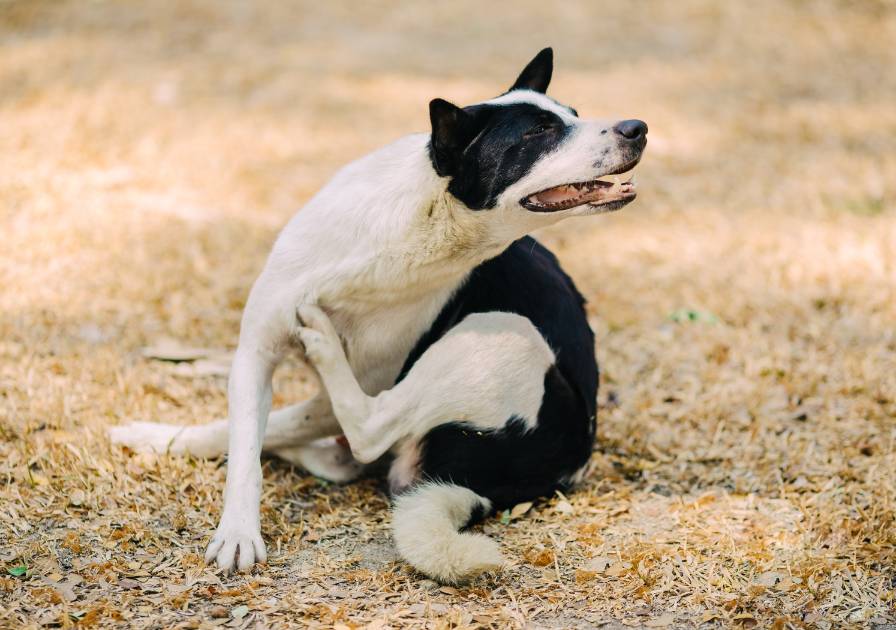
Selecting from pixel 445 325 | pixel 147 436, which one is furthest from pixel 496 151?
pixel 147 436

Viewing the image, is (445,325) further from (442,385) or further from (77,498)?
(77,498)

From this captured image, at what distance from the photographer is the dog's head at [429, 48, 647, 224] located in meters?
2.83

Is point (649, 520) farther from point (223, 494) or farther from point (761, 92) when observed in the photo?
point (761, 92)

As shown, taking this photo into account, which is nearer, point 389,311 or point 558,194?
point 558,194

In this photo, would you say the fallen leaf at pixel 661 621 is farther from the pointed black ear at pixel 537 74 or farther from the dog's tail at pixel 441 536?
the pointed black ear at pixel 537 74

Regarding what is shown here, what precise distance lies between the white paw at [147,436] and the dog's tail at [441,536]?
40.5 inches

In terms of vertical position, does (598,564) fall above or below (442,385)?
below

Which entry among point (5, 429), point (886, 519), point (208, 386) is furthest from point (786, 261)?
point (5, 429)

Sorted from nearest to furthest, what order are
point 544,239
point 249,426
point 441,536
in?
1. point 441,536
2. point 249,426
3. point 544,239

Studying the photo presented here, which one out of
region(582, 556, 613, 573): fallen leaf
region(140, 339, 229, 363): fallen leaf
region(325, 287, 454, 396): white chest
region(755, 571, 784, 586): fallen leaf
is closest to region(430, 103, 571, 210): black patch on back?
region(325, 287, 454, 396): white chest

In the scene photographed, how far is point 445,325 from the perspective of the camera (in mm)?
3213

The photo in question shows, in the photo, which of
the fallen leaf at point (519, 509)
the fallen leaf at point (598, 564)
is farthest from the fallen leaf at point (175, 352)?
the fallen leaf at point (598, 564)

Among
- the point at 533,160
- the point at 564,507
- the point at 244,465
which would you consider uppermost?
the point at 533,160

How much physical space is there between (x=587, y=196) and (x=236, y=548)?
62.1 inches
